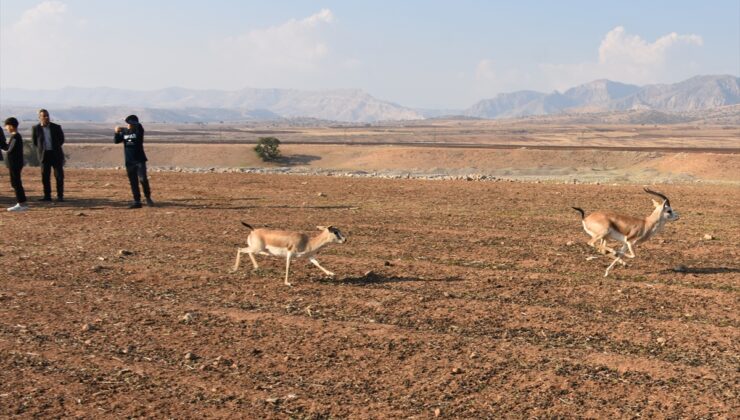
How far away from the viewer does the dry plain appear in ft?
22.8

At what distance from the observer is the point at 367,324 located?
918cm

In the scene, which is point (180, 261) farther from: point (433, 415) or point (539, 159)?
point (539, 159)

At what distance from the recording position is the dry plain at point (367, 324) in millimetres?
6953

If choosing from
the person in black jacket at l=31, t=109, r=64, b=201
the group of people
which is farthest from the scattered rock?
the person in black jacket at l=31, t=109, r=64, b=201

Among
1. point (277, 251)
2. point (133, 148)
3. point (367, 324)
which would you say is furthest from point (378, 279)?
point (133, 148)

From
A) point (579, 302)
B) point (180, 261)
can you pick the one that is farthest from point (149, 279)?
point (579, 302)

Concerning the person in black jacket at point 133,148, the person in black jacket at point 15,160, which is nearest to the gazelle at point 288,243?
the person in black jacket at point 133,148

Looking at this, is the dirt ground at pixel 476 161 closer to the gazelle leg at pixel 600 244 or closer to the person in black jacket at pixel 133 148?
the person in black jacket at pixel 133 148

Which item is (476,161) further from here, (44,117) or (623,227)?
(623,227)

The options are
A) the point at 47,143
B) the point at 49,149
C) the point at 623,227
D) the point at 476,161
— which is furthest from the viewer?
the point at 476,161

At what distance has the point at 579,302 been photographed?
408 inches

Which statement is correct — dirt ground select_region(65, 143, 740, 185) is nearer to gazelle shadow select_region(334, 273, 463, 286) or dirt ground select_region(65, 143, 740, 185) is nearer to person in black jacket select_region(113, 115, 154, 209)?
person in black jacket select_region(113, 115, 154, 209)

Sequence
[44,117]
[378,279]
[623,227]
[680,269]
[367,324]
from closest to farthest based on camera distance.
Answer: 1. [367,324]
2. [378,279]
3. [680,269]
4. [623,227]
5. [44,117]

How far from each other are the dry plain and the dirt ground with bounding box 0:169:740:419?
3cm
